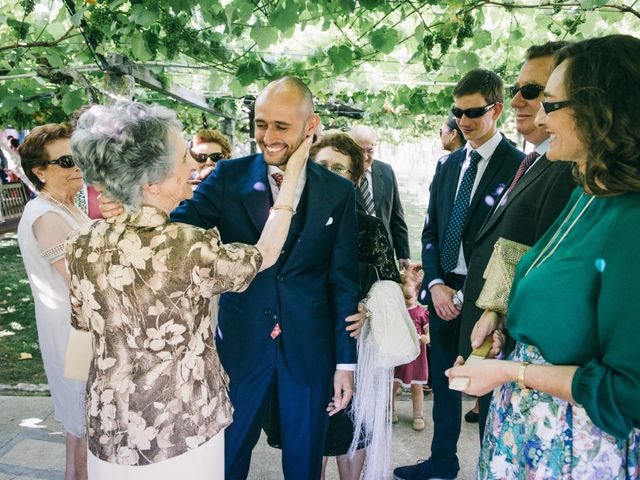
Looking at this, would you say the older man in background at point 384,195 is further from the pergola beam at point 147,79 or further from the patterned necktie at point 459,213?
the pergola beam at point 147,79

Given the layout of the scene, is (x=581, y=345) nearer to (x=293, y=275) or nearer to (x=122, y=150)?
(x=293, y=275)

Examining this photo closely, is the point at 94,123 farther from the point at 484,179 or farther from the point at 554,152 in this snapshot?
the point at 484,179

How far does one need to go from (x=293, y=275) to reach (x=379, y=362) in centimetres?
67

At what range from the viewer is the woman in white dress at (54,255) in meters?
2.65

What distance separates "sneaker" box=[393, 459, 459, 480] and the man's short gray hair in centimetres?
249

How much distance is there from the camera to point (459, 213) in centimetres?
310

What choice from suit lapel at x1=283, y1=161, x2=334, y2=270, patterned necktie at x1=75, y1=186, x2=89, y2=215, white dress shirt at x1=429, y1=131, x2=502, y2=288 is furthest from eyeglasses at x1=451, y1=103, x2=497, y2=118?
patterned necktie at x1=75, y1=186, x2=89, y2=215

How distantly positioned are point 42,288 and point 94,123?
1.44 meters

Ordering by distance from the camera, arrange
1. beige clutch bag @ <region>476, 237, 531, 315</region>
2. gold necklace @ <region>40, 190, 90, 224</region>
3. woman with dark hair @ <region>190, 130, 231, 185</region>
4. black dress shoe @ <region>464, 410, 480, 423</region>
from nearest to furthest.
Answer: beige clutch bag @ <region>476, 237, 531, 315</region>
gold necklace @ <region>40, 190, 90, 224</region>
black dress shoe @ <region>464, 410, 480, 423</region>
woman with dark hair @ <region>190, 130, 231, 185</region>

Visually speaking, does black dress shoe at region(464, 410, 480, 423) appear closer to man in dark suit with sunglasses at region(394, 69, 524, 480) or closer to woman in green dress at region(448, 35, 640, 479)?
man in dark suit with sunglasses at region(394, 69, 524, 480)

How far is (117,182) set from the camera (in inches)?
65.7

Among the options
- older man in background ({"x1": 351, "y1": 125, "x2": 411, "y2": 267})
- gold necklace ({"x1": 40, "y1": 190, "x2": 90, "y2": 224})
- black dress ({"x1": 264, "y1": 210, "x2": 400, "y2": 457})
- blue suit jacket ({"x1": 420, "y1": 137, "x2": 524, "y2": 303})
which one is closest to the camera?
black dress ({"x1": 264, "y1": 210, "x2": 400, "y2": 457})

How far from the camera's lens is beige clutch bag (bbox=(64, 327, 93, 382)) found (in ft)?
6.87

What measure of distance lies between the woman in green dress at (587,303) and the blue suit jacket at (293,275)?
85 centimetres
